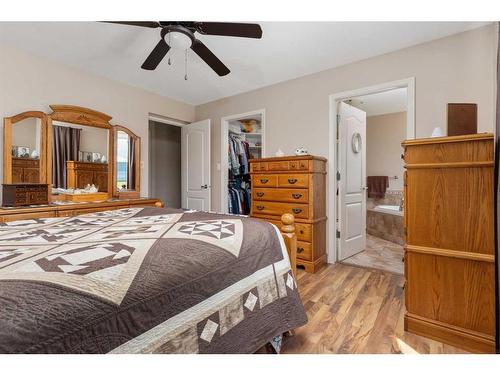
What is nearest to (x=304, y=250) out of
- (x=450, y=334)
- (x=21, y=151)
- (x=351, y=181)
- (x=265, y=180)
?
(x=265, y=180)

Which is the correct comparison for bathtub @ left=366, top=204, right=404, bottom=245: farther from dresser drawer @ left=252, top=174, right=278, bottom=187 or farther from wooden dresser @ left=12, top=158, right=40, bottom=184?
wooden dresser @ left=12, top=158, right=40, bottom=184

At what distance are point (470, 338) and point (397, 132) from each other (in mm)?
4426

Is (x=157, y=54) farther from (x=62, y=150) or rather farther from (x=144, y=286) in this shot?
(x=144, y=286)

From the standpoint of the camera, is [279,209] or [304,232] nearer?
[304,232]

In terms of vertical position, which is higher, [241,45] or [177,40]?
[241,45]

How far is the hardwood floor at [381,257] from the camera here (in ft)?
9.53

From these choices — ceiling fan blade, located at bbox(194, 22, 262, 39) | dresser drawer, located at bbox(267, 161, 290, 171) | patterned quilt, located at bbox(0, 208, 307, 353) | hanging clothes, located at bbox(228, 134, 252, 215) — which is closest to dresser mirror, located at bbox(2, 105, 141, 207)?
hanging clothes, located at bbox(228, 134, 252, 215)

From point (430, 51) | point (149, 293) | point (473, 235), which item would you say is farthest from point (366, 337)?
point (430, 51)

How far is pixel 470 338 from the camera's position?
4.77 feet

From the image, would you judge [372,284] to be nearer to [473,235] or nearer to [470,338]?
[470,338]

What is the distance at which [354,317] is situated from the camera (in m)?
1.83

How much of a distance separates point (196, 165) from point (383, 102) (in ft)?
11.0

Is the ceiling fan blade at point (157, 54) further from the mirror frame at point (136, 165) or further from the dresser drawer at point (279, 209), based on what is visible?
the dresser drawer at point (279, 209)

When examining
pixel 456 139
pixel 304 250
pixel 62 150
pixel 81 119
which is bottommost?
pixel 304 250
